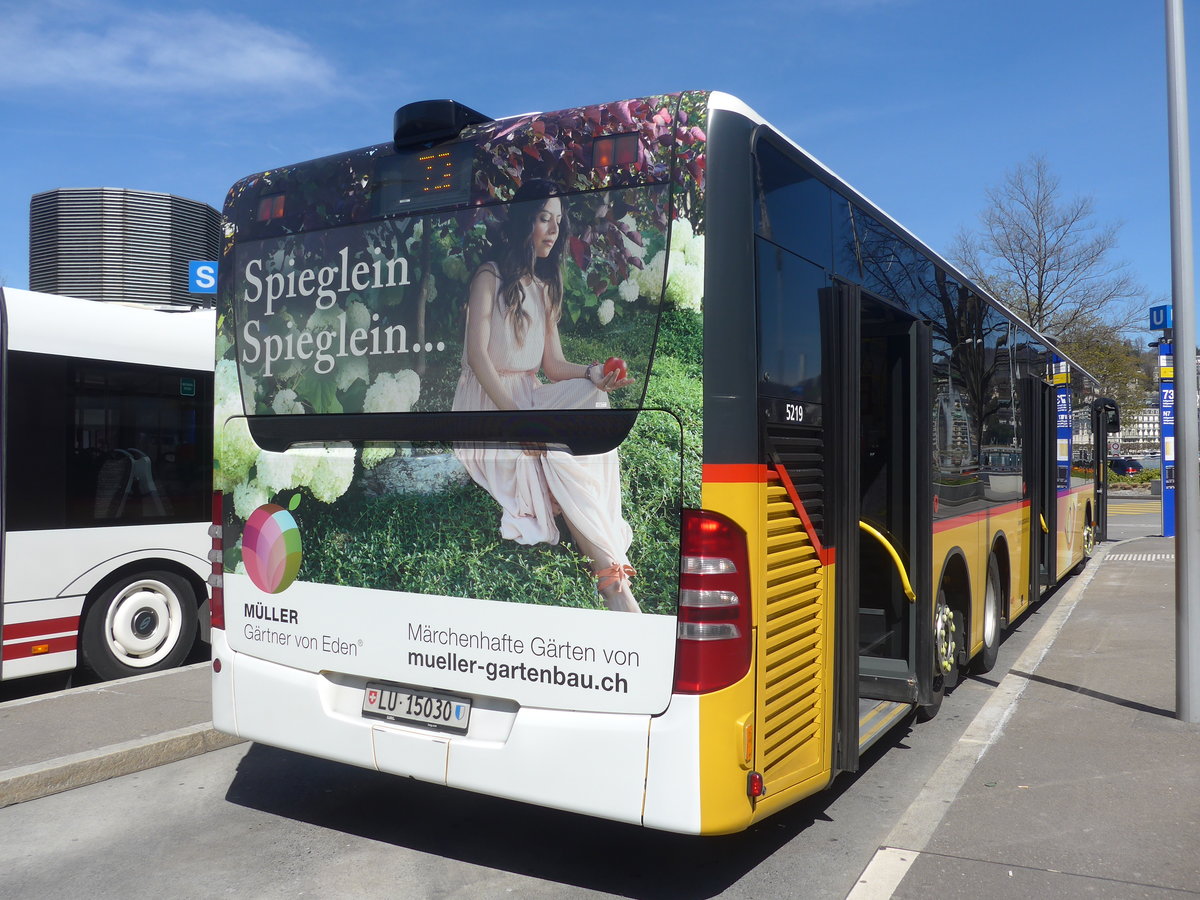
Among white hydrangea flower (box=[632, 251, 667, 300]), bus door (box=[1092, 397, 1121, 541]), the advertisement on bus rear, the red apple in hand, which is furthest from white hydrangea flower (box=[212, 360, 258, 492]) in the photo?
bus door (box=[1092, 397, 1121, 541])

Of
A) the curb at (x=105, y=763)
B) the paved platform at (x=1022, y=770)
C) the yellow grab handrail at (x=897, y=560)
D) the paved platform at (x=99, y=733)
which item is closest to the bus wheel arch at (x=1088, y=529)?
the paved platform at (x=1022, y=770)

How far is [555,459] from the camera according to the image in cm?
403

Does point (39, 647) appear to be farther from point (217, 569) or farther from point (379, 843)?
point (379, 843)

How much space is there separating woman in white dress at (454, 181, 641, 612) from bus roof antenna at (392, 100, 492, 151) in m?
0.57

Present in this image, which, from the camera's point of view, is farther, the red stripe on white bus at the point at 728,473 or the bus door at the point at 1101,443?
the bus door at the point at 1101,443

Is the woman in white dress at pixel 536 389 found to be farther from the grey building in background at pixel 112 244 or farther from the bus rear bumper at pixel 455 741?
the grey building in background at pixel 112 244

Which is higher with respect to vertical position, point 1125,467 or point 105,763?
point 1125,467

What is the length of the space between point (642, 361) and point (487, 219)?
3.07 feet

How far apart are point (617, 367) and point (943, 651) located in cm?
392

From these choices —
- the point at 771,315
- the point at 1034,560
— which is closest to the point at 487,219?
the point at 771,315

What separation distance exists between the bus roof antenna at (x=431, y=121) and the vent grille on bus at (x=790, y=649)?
2.03m

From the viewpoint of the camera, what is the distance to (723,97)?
3.93 meters

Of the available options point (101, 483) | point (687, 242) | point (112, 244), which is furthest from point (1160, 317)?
point (112, 244)

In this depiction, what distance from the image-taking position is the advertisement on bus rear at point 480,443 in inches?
152
